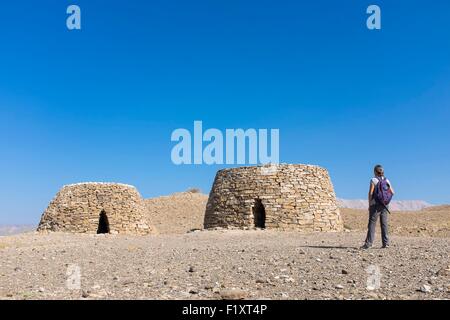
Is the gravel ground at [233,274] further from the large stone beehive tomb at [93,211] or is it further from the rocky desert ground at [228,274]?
the large stone beehive tomb at [93,211]

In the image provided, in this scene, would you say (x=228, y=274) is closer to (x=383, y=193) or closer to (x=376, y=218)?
Answer: (x=376, y=218)

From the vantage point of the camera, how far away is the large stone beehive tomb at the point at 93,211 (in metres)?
20.7

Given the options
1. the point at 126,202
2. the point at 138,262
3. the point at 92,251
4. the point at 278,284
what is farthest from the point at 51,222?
the point at 278,284

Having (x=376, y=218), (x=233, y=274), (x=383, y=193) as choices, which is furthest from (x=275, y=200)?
(x=233, y=274)

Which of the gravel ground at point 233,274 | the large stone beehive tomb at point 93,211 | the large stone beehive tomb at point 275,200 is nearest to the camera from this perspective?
the gravel ground at point 233,274

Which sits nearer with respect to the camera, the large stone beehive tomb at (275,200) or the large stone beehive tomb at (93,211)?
the large stone beehive tomb at (275,200)

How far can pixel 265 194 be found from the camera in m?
18.5

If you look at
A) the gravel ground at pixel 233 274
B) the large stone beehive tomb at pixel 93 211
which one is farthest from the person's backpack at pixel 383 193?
the large stone beehive tomb at pixel 93 211

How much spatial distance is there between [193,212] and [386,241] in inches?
1086

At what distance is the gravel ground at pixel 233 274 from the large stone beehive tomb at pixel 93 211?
35.2ft

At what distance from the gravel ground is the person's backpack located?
102 cm

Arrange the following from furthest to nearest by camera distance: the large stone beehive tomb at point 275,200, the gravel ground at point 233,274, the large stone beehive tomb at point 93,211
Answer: the large stone beehive tomb at point 93,211 < the large stone beehive tomb at point 275,200 < the gravel ground at point 233,274

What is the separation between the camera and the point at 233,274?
257 inches

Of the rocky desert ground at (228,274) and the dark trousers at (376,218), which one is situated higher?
the dark trousers at (376,218)
